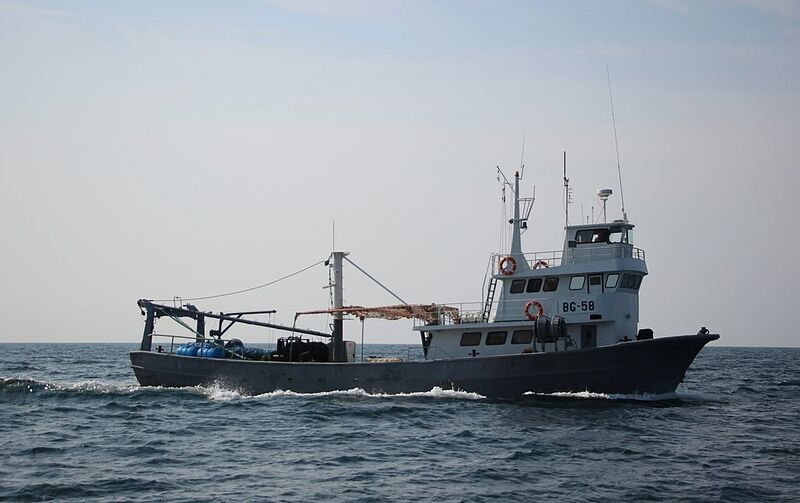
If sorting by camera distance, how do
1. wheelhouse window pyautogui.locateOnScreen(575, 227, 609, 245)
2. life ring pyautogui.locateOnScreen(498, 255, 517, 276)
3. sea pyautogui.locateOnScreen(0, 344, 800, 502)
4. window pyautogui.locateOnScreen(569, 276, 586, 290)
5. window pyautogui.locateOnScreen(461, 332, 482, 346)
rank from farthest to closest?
window pyautogui.locateOnScreen(461, 332, 482, 346), life ring pyautogui.locateOnScreen(498, 255, 517, 276), wheelhouse window pyautogui.locateOnScreen(575, 227, 609, 245), window pyautogui.locateOnScreen(569, 276, 586, 290), sea pyautogui.locateOnScreen(0, 344, 800, 502)

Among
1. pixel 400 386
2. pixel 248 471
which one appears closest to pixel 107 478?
pixel 248 471

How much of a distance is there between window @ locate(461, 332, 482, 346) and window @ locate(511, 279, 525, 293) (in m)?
2.00

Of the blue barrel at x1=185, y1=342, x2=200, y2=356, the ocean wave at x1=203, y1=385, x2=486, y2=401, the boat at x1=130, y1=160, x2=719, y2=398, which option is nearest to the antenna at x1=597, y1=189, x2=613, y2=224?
the boat at x1=130, y1=160, x2=719, y2=398

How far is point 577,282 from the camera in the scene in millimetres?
29641

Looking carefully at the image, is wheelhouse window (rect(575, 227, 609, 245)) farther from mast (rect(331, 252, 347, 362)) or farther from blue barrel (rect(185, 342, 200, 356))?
blue barrel (rect(185, 342, 200, 356))

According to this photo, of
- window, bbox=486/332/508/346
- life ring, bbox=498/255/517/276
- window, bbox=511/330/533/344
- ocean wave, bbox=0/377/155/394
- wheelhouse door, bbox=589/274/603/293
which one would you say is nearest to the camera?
wheelhouse door, bbox=589/274/603/293

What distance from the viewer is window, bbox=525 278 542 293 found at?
99.0ft

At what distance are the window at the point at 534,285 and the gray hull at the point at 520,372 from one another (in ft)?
9.11

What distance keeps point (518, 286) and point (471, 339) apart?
2518 millimetres

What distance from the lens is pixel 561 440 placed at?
22609 mm


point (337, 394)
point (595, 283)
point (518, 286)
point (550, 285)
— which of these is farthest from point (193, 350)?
point (595, 283)

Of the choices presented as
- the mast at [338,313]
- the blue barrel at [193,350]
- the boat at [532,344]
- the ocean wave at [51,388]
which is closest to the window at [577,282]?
the boat at [532,344]

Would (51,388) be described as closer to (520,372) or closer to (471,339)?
(471,339)

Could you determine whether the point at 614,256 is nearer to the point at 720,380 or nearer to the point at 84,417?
the point at 84,417
